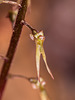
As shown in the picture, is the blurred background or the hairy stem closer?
the hairy stem

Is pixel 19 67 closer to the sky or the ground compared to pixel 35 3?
closer to the ground

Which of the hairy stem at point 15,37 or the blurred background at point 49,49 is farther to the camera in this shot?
the blurred background at point 49,49

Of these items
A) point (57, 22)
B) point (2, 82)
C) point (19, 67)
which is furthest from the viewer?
point (57, 22)

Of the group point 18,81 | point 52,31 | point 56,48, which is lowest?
point 18,81

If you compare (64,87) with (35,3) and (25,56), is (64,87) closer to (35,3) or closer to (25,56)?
(25,56)

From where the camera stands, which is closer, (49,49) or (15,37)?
(15,37)

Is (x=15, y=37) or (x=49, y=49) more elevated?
(x=15, y=37)

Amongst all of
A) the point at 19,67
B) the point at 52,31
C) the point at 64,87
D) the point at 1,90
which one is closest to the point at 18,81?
the point at 19,67

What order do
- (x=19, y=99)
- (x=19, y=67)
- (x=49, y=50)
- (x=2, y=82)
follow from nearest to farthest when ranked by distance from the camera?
(x=2, y=82) < (x=19, y=99) < (x=19, y=67) < (x=49, y=50)
